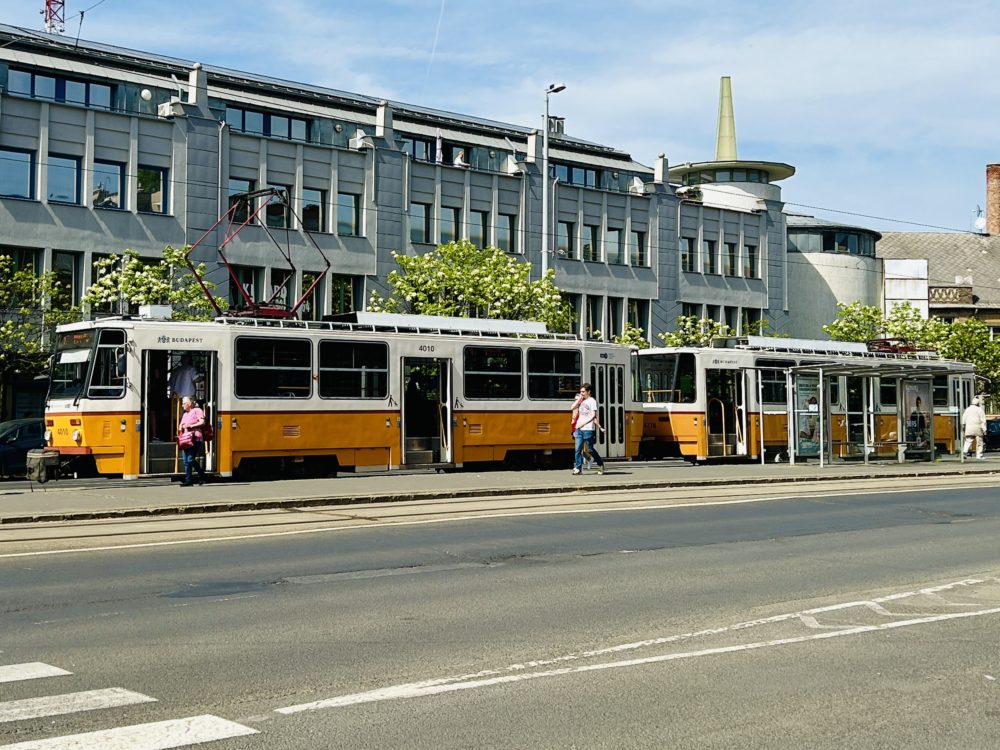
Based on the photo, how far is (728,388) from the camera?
110 feet

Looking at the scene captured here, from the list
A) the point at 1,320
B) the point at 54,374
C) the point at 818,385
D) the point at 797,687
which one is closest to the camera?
the point at 797,687

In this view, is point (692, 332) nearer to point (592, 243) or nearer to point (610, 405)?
point (592, 243)

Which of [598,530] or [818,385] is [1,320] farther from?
[598,530]

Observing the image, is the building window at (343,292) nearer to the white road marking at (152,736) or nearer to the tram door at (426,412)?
the tram door at (426,412)

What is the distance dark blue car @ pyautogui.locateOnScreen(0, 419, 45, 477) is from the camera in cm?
2664

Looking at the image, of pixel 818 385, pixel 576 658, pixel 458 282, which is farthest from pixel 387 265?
pixel 576 658

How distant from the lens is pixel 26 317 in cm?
3641

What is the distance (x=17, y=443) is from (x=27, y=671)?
835 inches

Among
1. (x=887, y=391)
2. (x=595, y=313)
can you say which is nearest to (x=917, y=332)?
(x=595, y=313)

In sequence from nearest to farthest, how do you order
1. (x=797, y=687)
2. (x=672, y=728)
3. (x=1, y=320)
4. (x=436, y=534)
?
(x=672, y=728)
(x=797, y=687)
(x=436, y=534)
(x=1, y=320)

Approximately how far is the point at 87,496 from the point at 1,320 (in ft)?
63.7

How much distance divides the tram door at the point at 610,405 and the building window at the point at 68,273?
18.8m

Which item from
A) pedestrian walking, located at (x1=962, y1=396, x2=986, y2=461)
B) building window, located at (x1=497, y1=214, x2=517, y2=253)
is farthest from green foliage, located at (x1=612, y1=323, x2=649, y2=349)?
pedestrian walking, located at (x1=962, y1=396, x2=986, y2=461)

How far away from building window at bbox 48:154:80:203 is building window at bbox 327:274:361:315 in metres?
9.97
